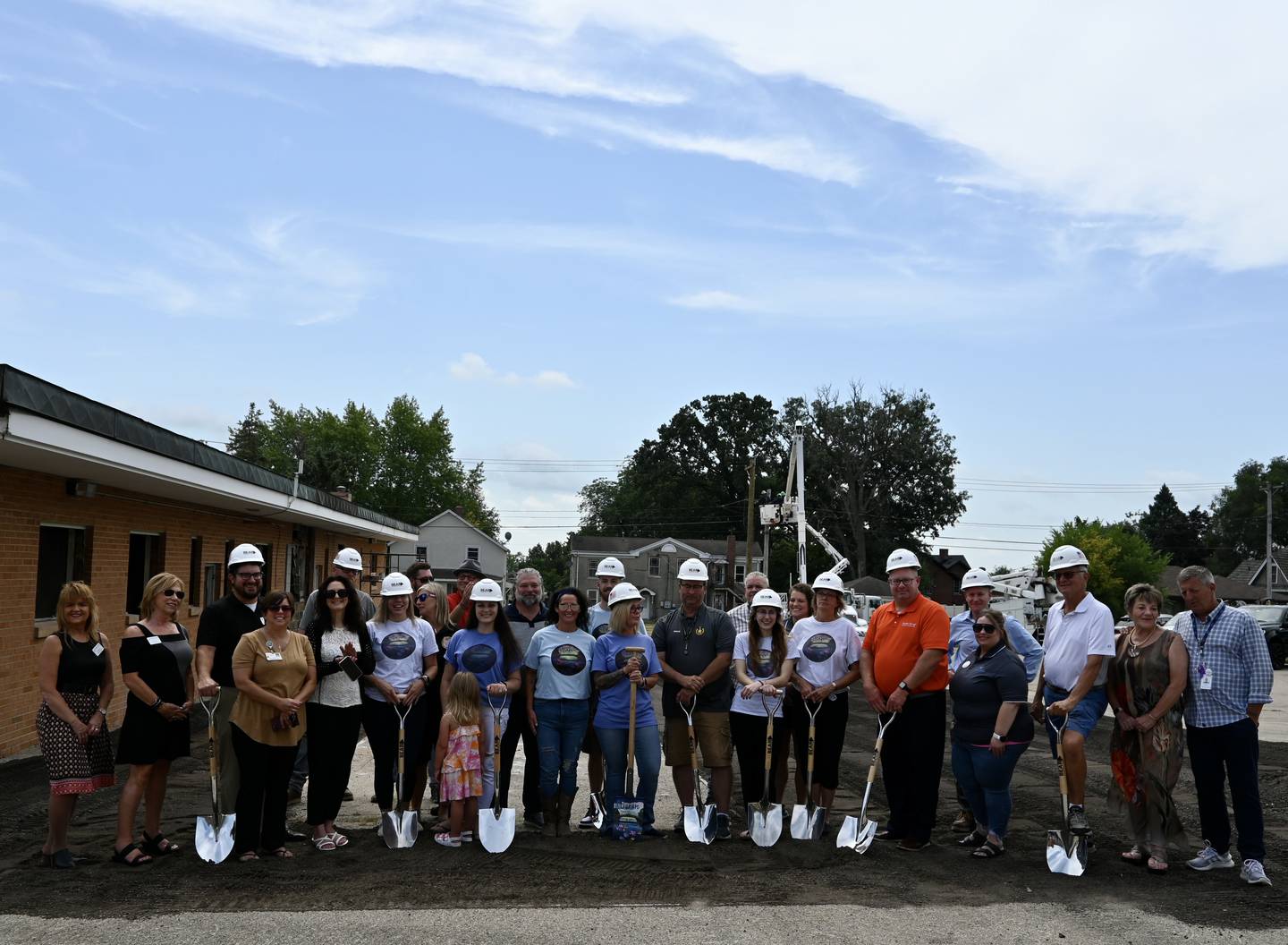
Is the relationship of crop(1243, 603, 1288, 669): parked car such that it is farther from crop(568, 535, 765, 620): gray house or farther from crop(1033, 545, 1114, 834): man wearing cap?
crop(568, 535, 765, 620): gray house

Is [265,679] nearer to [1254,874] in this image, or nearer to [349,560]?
[349,560]

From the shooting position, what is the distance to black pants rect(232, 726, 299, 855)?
6.44 meters

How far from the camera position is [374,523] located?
25.0m

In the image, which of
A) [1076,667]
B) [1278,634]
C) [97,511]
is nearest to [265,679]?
[1076,667]

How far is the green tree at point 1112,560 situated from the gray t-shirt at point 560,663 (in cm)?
5153

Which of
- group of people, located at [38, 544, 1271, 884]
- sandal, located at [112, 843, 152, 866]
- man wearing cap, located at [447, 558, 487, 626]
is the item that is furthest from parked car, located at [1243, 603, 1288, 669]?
sandal, located at [112, 843, 152, 866]

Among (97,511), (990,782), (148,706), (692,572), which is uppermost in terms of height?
(97,511)

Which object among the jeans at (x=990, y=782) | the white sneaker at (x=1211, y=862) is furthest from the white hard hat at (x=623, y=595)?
the white sneaker at (x=1211, y=862)

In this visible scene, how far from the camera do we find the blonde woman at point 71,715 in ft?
20.1

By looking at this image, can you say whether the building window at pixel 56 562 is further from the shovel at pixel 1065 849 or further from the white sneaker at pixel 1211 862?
the white sneaker at pixel 1211 862

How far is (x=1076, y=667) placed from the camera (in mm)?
6781

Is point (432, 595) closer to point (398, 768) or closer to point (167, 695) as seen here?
point (398, 768)

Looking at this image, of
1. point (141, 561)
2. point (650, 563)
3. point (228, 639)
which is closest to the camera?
point (228, 639)

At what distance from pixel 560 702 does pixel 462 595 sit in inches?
70.7
